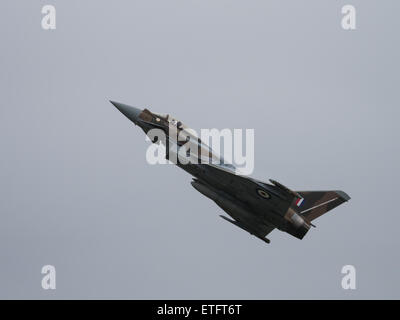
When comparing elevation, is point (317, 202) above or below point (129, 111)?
below

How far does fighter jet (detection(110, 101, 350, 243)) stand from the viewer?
2780 centimetres

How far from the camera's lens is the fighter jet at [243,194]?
27797mm

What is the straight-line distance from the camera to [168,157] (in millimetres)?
28297

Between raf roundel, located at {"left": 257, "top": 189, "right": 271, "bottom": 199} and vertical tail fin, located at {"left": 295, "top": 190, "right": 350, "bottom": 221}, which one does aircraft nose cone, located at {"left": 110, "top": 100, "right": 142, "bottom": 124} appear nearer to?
raf roundel, located at {"left": 257, "top": 189, "right": 271, "bottom": 199}

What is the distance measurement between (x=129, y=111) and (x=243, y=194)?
5964 millimetres

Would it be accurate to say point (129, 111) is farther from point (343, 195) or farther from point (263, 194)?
point (343, 195)

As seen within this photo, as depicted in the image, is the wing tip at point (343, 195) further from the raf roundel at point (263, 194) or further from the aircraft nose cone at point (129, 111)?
the aircraft nose cone at point (129, 111)

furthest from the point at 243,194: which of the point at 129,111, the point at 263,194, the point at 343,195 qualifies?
the point at 129,111

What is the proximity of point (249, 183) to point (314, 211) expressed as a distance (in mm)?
3749

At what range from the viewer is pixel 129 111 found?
95.5ft

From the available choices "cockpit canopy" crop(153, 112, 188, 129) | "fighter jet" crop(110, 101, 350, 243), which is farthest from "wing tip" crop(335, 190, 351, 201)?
"cockpit canopy" crop(153, 112, 188, 129)

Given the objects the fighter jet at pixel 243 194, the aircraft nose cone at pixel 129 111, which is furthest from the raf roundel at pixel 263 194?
the aircraft nose cone at pixel 129 111

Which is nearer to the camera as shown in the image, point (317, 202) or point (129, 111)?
point (129, 111)

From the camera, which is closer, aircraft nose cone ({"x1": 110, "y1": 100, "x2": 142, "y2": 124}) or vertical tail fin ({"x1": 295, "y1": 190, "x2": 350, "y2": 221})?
aircraft nose cone ({"x1": 110, "y1": 100, "x2": 142, "y2": 124})
